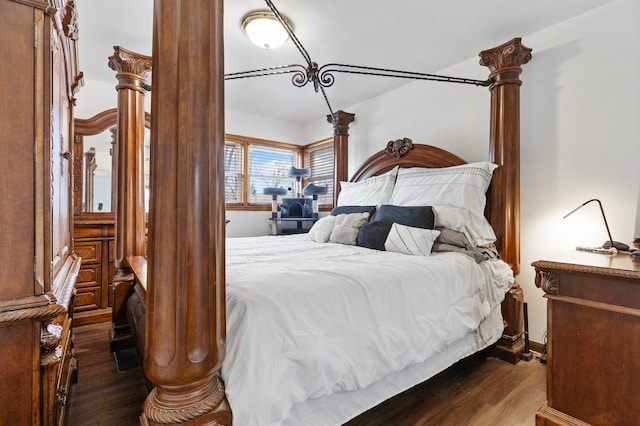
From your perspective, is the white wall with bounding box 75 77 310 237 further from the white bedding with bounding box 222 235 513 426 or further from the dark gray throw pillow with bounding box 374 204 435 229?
the white bedding with bounding box 222 235 513 426

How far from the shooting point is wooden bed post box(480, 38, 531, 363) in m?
2.27

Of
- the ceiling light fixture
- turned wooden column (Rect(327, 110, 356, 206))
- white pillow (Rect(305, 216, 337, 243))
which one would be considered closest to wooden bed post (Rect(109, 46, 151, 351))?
the ceiling light fixture

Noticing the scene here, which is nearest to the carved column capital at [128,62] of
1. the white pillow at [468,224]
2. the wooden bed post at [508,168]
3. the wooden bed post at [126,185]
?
the wooden bed post at [126,185]

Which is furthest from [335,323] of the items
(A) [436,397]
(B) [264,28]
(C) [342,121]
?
(C) [342,121]

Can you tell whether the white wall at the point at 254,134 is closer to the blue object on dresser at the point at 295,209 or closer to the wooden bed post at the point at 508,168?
the blue object on dresser at the point at 295,209

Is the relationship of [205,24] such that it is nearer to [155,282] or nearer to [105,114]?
[155,282]

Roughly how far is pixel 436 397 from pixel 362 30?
262cm

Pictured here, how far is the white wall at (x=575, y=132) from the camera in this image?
2.04 metres

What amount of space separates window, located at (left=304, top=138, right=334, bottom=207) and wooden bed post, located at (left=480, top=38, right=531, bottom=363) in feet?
7.93

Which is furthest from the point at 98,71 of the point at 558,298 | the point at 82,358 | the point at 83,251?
the point at 558,298

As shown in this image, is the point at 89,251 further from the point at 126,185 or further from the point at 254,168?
the point at 254,168

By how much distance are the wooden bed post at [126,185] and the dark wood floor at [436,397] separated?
37 centimetres

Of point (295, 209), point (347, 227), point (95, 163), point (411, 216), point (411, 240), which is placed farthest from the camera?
point (295, 209)

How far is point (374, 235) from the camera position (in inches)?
94.7
